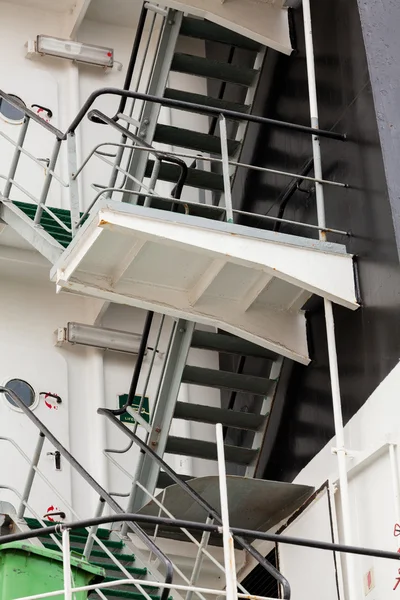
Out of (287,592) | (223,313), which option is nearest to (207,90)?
(223,313)

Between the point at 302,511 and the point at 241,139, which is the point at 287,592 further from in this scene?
the point at 241,139

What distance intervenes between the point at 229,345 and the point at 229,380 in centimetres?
24

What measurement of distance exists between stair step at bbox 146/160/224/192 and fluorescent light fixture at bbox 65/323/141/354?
4.39 feet

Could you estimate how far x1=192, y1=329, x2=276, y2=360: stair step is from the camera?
27.5 ft

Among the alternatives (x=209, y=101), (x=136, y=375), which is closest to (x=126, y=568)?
(x=136, y=375)

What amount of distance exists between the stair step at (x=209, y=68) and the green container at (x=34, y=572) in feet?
13.3

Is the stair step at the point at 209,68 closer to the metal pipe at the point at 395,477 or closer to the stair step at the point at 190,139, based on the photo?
the stair step at the point at 190,139

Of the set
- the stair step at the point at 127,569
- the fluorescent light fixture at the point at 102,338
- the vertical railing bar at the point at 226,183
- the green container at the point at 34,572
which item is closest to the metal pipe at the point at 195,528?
the green container at the point at 34,572

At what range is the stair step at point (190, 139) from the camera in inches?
347

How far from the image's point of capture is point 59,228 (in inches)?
Answer: 339

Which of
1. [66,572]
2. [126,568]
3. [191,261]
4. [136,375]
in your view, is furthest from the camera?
[136,375]

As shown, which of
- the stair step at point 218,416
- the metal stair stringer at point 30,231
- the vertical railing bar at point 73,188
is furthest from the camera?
the stair step at point 218,416

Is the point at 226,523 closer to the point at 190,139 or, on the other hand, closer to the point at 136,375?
the point at 136,375

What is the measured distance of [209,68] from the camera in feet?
29.8
